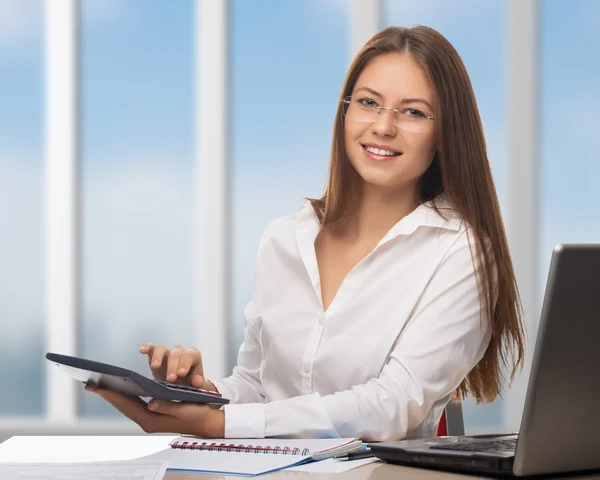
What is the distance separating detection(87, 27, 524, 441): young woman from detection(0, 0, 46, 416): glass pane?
94.8 inches

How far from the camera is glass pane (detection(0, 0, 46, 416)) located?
4.04 metres

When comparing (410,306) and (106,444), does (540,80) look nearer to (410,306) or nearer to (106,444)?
(410,306)

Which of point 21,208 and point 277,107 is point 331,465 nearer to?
point 277,107

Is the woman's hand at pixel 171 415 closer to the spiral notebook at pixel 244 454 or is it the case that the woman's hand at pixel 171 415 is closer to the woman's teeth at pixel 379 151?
the spiral notebook at pixel 244 454

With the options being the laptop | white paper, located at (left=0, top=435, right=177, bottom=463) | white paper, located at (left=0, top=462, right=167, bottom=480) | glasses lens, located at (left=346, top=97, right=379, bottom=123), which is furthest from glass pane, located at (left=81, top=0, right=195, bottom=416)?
the laptop

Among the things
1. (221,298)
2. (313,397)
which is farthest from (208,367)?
(313,397)

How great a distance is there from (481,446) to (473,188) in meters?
0.75

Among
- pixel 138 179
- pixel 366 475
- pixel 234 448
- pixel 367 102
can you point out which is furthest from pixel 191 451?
pixel 138 179

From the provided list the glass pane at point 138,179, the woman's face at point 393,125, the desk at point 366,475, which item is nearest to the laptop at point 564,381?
the desk at point 366,475

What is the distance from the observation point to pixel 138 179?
156 inches

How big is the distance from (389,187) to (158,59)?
2.40 m

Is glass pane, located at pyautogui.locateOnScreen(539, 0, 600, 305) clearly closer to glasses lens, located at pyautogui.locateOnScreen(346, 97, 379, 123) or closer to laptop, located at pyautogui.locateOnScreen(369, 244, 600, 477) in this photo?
glasses lens, located at pyautogui.locateOnScreen(346, 97, 379, 123)

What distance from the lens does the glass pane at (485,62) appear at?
3.88m

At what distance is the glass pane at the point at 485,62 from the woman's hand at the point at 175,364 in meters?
2.48
